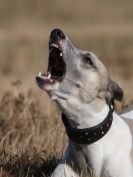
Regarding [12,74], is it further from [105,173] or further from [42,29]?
[42,29]

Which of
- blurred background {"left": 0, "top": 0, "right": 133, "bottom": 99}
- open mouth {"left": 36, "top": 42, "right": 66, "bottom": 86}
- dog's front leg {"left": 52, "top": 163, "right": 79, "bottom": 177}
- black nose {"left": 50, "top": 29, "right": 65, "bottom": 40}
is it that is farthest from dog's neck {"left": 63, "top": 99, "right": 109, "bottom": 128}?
blurred background {"left": 0, "top": 0, "right": 133, "bottom": 99}

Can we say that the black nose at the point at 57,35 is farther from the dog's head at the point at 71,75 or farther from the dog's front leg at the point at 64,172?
the dog's front leg at the point at 64,172

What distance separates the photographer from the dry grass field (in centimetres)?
916

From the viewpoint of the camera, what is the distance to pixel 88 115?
7.88m

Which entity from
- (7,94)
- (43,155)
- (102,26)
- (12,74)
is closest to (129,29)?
(102,26)

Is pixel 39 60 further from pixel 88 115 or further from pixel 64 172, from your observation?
pixel 88 115

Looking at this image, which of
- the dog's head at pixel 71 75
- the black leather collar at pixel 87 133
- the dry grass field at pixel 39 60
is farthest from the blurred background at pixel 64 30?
the black leather collar at pixel 87 133

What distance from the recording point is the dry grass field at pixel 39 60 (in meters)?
9.16

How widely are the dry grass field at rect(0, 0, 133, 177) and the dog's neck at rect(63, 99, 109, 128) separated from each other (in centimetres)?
69

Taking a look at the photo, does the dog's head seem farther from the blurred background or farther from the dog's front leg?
the blurred background

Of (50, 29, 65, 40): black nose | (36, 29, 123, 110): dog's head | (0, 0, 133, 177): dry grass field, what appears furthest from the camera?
(0, 0, 133, 177): dry grass field

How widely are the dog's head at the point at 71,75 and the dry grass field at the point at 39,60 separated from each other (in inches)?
32.1

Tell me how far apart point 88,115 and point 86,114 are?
0.7 inches

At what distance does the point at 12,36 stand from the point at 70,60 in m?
16.9
